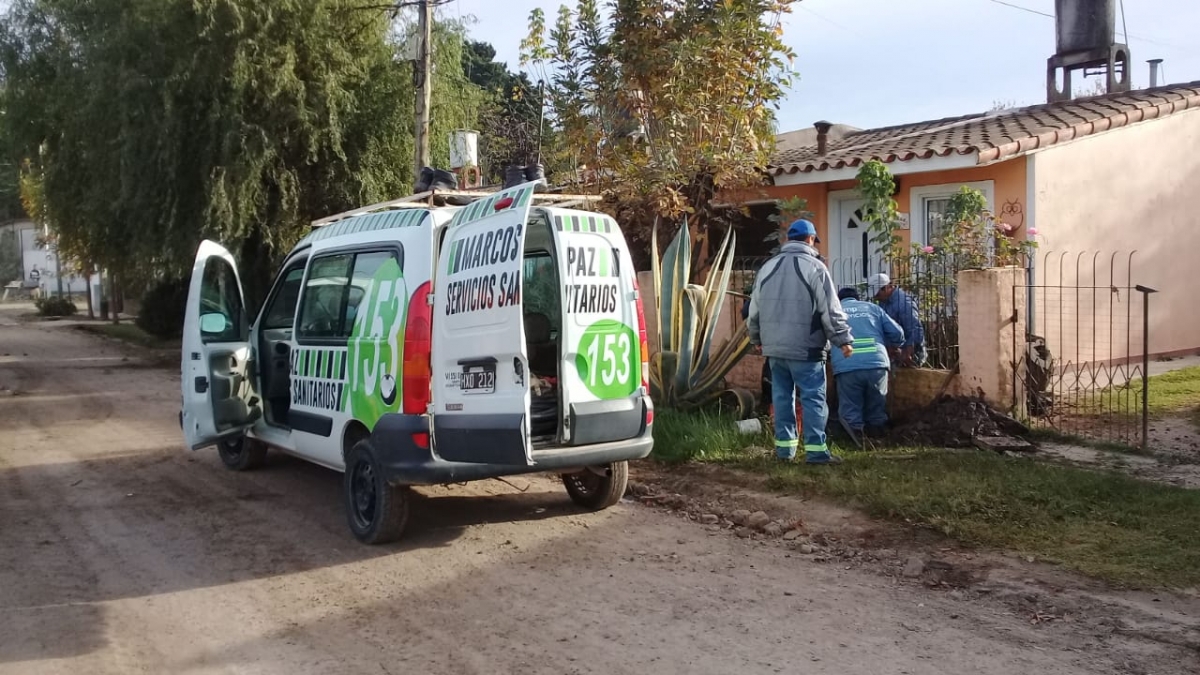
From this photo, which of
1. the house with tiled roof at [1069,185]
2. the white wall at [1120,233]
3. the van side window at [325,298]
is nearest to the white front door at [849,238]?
the house with tiled roof at [1069,185]

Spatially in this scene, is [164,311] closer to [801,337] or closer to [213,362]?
[213,362]

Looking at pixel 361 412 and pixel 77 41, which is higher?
pixel 77 41

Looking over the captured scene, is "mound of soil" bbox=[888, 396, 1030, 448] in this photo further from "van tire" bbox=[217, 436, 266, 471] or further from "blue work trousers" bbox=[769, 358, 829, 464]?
"van tire" bbox=[217, 436, 266, 471]

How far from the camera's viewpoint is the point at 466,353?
5.77m

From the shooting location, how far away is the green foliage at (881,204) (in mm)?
9578

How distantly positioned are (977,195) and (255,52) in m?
10.9

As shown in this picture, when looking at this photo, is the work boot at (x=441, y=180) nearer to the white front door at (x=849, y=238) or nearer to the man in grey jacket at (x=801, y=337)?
the man in grey jacket at (x=801, y=337)

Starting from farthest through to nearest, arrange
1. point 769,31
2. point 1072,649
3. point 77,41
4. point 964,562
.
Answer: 1. point 77,41
2. point 769,31
3. point 964,562
4. point 1072,649

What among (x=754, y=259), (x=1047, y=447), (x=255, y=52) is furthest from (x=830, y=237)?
(x=255, y=52)

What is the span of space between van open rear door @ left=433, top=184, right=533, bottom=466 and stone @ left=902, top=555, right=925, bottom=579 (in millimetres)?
2184

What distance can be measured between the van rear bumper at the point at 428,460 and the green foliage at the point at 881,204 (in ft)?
15.7

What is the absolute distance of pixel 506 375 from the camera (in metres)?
5.63

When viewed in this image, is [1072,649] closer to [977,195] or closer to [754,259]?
[977,195]

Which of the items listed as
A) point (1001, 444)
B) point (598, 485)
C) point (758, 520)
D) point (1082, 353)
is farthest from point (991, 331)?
point (598, 485)
